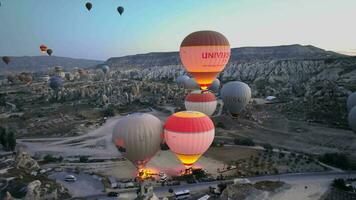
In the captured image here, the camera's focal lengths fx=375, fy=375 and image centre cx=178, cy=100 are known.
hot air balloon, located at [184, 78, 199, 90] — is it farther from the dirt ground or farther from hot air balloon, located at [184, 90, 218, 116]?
the dirt ground

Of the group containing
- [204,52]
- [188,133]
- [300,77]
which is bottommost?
[300,77]

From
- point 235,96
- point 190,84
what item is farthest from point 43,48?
point 235,96

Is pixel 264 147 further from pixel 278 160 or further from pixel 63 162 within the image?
pixel 63 162

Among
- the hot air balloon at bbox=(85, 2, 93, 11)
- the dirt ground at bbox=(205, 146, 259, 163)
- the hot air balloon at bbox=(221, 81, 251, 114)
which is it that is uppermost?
the hot air balloon at bbox=(85, 2, 93, 11)

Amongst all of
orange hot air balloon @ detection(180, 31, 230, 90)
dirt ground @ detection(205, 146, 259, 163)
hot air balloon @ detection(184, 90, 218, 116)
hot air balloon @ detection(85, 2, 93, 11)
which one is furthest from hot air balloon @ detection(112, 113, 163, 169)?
hot air balloon @ detection(85, 2, 93, 11)

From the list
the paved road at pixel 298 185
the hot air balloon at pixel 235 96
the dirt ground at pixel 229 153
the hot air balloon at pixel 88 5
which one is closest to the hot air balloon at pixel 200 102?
the dirt ground at pixel 229 153

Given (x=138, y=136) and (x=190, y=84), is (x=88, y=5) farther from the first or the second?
(x=190, y=84)
